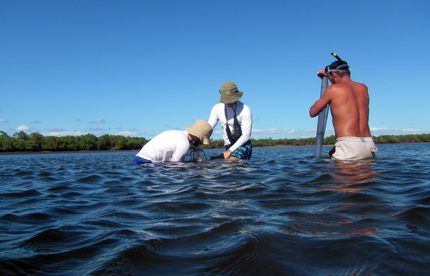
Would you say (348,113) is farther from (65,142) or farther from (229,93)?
(65,142)

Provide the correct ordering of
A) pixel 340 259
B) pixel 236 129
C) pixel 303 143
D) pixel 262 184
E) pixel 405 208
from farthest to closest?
pixel 303 143
pixel 236 129
pixel 262 184
pixel 405 208
pixel 340 259

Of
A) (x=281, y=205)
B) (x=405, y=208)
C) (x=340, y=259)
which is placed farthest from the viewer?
(x=281, y=205)

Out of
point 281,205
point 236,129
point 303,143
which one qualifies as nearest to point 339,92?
point 236,129

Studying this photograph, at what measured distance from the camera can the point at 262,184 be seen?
425 centimetres

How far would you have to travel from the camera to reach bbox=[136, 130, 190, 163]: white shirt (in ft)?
21.0

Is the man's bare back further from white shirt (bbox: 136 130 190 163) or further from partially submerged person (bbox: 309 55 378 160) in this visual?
white shirt (bbox: 136 130 190 163)

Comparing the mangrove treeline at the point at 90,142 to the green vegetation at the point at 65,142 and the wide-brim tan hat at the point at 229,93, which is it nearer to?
the green vegetation at the point at 65,142

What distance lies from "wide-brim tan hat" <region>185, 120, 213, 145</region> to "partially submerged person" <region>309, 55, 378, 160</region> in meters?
2.50

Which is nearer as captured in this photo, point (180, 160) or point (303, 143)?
point (180, 160)

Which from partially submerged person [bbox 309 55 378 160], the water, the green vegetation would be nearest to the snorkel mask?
partially submerged person [bbox 309 55 378 160]

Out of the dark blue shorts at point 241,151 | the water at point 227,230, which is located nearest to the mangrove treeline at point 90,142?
the dark blue shorts at point 241,151

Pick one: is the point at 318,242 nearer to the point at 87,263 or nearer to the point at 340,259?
the point at 340,259

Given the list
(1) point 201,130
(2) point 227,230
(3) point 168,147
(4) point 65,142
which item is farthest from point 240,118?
(4) point 65,142

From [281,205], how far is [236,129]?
177 inches
